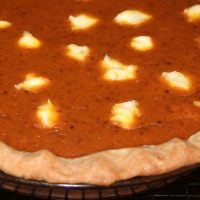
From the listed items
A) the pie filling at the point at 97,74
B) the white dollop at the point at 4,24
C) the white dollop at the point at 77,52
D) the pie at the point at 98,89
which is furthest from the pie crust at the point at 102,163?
the white dollop at the point at 4,24

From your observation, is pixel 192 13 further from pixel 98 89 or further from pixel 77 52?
pixel 98 89

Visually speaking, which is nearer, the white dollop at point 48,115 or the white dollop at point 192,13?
the white dollop at point 48,115

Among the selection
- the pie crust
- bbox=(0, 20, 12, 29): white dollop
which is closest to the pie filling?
bbox=(0, 20, 12, 29): white dollop

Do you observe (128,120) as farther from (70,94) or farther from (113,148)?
(70,94)

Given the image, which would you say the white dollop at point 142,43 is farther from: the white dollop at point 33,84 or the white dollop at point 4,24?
the white dollop at point 4,24

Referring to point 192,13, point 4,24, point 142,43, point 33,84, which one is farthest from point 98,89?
point 192,13

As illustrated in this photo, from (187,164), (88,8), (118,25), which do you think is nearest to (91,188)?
(187,164)

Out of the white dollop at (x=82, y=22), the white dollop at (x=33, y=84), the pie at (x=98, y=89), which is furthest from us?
the white dollop at (x=82, y=22)
